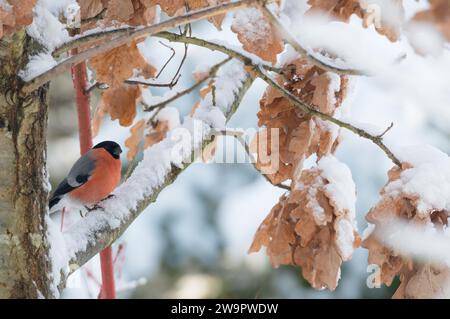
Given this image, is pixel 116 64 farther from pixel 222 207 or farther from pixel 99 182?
pixel 222 207

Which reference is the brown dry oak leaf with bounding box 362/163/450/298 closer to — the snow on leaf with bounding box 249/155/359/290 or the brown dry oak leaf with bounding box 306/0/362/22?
the snow on leaf with bounding box 249/155/359/290

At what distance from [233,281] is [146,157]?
2454 millimetres

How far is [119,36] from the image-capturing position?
1.32m

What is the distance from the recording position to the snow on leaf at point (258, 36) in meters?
1.48

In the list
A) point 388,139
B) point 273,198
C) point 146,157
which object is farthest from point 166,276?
point 388,139

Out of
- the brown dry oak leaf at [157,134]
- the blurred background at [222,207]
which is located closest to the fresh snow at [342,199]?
the brown dry oak leaf at [157,134]

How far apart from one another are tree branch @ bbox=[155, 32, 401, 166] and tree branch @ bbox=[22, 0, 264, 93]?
0.27 meters

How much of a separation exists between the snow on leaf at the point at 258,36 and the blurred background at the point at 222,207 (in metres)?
2.36

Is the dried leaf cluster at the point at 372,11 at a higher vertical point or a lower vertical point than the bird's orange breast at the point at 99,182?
lower

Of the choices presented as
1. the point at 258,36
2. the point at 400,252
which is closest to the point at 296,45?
the point at 258,36

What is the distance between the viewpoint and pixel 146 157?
203 cm

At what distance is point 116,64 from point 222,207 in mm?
2936

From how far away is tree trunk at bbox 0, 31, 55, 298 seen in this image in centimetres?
140

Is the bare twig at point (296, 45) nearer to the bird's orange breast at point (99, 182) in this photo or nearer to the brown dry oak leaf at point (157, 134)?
the brown dry oak leaf at point (157, 134)
